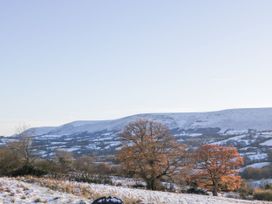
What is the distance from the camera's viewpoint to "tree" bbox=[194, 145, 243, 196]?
253 ft

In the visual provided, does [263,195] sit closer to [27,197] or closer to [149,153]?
[149,153]

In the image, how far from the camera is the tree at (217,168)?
77.0 metres

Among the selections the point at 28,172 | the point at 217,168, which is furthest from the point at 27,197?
A: the point at 217,168

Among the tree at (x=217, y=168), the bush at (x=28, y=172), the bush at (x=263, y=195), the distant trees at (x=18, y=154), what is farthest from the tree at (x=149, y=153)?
the distant trees at (x=18, y=154)

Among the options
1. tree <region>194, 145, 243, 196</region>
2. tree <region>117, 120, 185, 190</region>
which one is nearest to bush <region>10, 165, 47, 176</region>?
tree <region>117, 120, 185, 190</region>

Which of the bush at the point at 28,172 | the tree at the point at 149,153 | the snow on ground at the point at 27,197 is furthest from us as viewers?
the tree at the point at 149,153

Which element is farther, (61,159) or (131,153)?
(61,159)

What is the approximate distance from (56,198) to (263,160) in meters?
174

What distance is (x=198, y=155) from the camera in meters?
80.8

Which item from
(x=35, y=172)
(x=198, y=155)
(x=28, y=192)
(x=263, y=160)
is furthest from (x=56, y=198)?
(x=263, y=160)

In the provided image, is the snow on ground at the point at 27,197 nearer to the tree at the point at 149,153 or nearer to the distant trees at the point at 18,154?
the tree at the point at 149,153

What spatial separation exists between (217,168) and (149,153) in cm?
2319

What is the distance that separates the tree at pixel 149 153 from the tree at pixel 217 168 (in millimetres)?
17166

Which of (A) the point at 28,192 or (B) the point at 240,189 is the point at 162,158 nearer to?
(B) the point at 240,189
